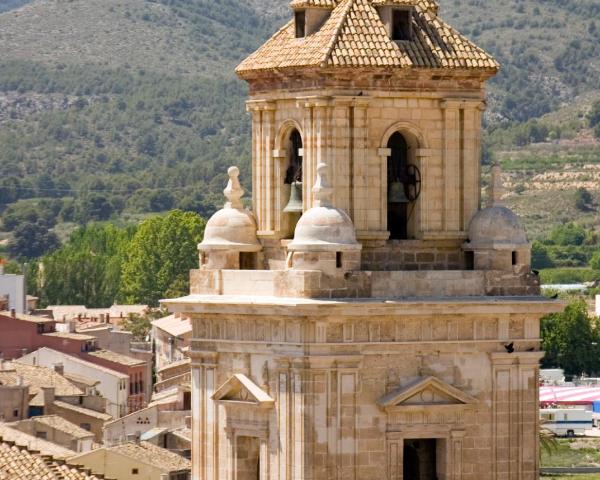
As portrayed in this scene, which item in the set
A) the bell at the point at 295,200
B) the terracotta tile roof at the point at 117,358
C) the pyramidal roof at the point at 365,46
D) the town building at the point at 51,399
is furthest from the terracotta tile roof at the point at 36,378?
the pyramidal roof at the point at 365,46

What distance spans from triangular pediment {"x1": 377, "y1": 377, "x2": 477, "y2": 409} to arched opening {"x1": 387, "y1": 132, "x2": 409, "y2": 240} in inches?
78.7

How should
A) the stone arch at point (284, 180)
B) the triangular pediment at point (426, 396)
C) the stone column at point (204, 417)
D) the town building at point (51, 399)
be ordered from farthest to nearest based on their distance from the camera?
1. the town building at point (51, 399)
2. the stone column at point (204, 417)
3. the stone arch at point (284, 180)
4. the triangular pediment at point (426, 396)

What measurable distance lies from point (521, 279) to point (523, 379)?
138 centimetres

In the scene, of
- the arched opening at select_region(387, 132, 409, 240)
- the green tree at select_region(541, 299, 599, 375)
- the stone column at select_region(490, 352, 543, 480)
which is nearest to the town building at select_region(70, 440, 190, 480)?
the stone column at select_region(490, 352, 543, 480)

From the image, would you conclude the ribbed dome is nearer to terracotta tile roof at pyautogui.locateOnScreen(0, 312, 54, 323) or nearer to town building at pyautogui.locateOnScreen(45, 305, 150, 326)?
terracotta tile roof at pyautogui.locateOnScreen(0, 312, 54, 323)

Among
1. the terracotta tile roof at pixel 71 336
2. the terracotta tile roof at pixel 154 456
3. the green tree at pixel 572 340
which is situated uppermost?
the terracotta tile roof at pixel 71 336

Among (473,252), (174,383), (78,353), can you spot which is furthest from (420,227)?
(78,353)

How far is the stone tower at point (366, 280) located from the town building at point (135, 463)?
4277 cm

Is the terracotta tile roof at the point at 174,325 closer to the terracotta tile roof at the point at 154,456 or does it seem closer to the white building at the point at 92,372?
the white building at the point at 92,372

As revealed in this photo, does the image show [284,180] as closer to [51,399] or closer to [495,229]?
[495,229]

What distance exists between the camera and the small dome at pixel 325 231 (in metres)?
39.5

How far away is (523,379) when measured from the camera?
41.4 meters

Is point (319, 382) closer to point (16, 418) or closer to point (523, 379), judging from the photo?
point (523, 379)

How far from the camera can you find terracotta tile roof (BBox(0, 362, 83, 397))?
4641 inches
